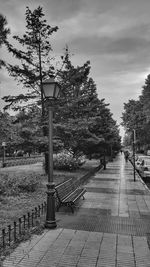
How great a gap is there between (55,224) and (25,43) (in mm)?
13543

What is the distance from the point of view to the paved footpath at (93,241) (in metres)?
5.10

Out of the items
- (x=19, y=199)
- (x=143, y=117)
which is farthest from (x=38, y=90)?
(x=143, y=117)

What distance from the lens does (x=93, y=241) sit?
20.3ft

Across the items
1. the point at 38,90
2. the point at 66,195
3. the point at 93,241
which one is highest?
the point at 38,90

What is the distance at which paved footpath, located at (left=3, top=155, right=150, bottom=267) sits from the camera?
201 inches

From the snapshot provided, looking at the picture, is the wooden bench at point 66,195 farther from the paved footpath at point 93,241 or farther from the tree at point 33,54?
the tree at point 33,54

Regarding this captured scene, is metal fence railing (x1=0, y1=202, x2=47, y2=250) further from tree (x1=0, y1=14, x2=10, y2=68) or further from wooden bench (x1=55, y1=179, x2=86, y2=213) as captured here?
tree (x1=0, y1=14, x2=10, y2=68)

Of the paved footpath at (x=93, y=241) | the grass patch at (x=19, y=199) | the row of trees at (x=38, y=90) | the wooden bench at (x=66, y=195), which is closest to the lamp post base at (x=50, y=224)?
the paved footpath at (x=93, y=241)

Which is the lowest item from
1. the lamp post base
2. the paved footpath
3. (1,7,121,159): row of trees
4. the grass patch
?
the paved footpath

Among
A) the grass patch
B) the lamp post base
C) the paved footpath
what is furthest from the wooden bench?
the lamp post base

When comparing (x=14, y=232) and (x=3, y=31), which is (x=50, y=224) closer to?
(x=14, y=232)

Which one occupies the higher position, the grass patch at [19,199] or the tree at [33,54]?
the tree at [33,54]

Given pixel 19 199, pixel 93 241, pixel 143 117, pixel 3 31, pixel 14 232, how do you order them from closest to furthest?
pixel 14 232 → pixel 93 241 → pixel 19 199 → pixel 3 31 → pixel 143 117

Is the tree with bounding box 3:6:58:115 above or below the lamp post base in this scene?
above
